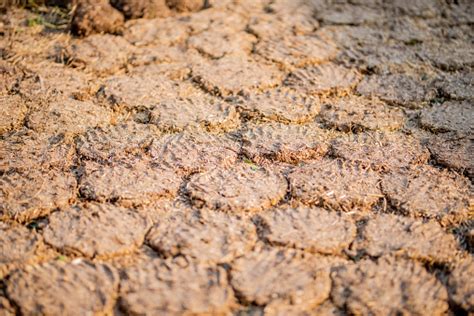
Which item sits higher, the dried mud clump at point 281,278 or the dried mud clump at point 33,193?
the dried mud clump at point 281,278

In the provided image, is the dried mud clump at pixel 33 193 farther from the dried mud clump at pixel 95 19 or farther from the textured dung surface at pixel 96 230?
the dried mud clump at pixel 95 19

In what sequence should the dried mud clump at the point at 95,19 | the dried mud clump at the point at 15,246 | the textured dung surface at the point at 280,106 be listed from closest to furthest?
the dried mud clump at the point at 15,246 → the textured dung surface at the point at 280,106 → the dried mud clump at the point at 95,19

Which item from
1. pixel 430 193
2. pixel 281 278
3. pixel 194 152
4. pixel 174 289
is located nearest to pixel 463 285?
pixel 430 193

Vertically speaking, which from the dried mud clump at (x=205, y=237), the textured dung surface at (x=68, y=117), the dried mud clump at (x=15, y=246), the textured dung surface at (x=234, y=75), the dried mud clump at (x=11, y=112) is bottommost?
the dried mud clump at (x=15, y=246)

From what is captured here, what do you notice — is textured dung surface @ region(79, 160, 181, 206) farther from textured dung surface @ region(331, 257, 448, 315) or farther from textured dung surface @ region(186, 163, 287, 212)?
textured dung surface @ region(331, 257, 448, 315)

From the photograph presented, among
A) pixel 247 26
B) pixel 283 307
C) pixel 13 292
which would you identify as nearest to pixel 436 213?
pixel 283 307

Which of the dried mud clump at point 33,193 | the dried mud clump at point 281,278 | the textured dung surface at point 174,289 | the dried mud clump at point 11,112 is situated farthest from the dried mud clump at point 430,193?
the dried mud clump at point 11,112
